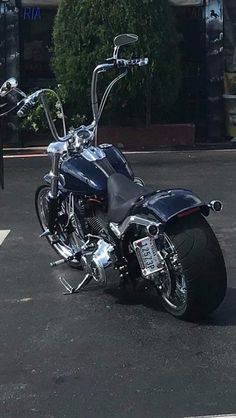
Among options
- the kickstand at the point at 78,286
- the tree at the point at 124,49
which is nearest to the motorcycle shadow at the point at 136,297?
the kickstand at the point at 78,286

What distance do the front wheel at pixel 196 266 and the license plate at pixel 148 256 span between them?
75 millimetres

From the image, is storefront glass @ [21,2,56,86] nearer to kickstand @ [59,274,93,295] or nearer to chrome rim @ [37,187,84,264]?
chrome rim @ [37,187,84,264]

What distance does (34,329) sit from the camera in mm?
4438

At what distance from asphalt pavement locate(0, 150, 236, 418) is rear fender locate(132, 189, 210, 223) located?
75cm

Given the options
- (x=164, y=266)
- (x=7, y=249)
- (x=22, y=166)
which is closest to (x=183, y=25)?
(x=22, y=166)

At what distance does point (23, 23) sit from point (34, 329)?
9530 mm

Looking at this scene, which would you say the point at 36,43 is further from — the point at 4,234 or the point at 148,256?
the point at 148,256

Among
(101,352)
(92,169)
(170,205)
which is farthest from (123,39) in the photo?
(101,352)

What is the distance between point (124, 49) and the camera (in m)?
11.3

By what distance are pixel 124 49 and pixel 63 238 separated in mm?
6449

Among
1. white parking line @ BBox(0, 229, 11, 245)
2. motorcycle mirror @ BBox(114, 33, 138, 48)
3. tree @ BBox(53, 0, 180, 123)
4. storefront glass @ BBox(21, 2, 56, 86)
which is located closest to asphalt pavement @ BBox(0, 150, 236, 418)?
white parking line @ BBox(0, 229, 11, 245)

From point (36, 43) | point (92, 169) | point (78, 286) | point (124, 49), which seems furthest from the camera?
point (36, 43)

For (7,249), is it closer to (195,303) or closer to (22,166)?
(195,303)

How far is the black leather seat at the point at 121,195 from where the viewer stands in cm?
443
